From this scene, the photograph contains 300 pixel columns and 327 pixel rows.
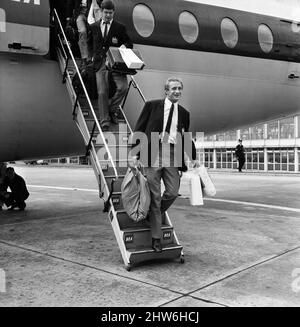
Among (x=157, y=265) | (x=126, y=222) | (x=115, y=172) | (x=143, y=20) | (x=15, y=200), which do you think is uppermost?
(x=143, y=20)

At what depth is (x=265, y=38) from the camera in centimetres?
887

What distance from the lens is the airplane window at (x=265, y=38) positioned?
8781 mm

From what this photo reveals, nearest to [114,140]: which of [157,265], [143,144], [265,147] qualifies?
[143,144]

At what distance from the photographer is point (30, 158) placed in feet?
25.4

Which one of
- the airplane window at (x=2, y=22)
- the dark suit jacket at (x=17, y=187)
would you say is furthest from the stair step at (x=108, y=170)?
the dark suit jacket at (x=17, y=187)

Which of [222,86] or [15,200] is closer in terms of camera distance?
[222,86]

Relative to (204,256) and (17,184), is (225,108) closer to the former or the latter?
(204,256)

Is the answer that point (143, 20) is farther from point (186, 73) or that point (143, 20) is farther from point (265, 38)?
point (265, 38)

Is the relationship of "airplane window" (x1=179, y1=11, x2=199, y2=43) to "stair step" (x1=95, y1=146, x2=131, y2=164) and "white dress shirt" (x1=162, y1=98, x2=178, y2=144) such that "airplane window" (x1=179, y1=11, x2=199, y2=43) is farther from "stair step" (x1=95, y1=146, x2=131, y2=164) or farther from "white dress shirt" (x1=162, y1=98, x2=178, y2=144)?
"white dress shirt" (x1=162, y1=98, x2=178, y2=144)

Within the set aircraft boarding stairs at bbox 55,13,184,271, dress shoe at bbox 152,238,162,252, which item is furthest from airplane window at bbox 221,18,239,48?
dress shoe at bbox 152,238,162,252

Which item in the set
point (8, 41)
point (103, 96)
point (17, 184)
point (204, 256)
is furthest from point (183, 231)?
point (17, 184)

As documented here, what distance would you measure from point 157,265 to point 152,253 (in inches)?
7.5

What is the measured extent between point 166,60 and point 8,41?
2717 millimetres

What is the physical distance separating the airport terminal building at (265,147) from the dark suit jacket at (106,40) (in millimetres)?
26374
